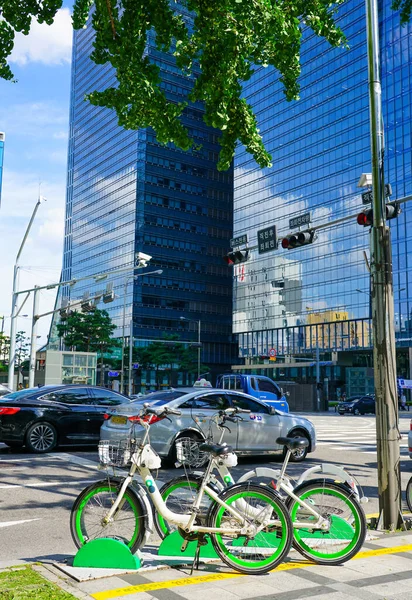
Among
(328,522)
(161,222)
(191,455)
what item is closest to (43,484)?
(191,455)

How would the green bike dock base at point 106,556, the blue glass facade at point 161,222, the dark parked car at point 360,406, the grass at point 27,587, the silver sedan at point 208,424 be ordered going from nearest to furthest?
the grass at point 27,587 → the green bike dock base at point 106,556 → the silver sedan at point 208,424 → the dark parked car at point 360,406 → the blue glass facade at point 161,222

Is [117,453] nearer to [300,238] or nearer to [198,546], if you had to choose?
[198,546]

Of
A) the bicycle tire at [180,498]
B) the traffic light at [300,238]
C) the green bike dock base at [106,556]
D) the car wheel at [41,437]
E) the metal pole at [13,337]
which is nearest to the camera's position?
the green bike dock base at [106,556]

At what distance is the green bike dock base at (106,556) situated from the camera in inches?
193

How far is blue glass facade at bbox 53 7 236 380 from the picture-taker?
10400 cm

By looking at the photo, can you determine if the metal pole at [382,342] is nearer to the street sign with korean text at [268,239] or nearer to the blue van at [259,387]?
the street sign with korean text at [268,239]

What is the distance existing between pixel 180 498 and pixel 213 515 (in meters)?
0.39

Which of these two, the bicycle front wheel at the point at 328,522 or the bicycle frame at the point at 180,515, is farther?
the bicycle front wheel at the point at 328,522

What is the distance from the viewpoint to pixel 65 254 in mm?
130000

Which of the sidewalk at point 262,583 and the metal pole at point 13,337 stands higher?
the metal pole at point 13,337

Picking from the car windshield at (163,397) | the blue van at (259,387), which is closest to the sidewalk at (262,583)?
the car windshield at (163,397)

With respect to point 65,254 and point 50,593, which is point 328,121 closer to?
point 65,254

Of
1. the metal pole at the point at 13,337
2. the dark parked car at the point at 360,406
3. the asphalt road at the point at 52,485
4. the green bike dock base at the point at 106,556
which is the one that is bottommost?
the dark parked car at the point at 360,406

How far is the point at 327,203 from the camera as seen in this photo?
7794 cm
